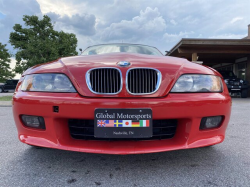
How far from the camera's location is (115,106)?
55.3 inches

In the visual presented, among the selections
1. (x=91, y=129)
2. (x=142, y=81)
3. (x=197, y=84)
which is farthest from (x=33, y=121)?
(x=197, y=84)

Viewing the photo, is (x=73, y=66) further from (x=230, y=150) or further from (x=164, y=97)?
(x=230, y=150)

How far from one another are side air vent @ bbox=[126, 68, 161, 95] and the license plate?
0.18 meters

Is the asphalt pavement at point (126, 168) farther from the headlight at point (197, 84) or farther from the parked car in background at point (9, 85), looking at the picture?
the parked car in background at point (9, 85)

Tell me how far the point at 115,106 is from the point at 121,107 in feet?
0.15

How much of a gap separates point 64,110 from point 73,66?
1.39ft

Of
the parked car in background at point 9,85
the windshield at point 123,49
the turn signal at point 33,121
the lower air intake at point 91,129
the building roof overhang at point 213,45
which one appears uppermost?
the building roof overhang at point 213,45

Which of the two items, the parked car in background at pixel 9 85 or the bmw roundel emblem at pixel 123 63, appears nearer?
the bmw roundel emblem at pixel 123 63

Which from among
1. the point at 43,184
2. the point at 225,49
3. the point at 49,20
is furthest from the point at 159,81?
the point at 49,20

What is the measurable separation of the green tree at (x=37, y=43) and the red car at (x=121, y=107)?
12916 mm

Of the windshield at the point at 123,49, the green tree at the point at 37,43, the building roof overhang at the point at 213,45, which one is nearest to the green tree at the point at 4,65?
the green tree at the point at 37,43

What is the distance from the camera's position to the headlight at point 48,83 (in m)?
1.55

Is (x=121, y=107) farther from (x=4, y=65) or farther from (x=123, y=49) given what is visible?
(x=4, y=65)

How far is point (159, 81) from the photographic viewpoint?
5.05 ft
